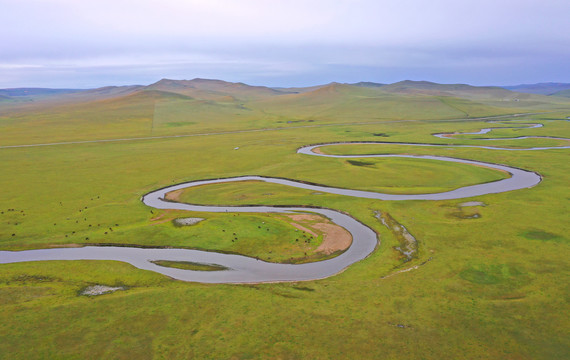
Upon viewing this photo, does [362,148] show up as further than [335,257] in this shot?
Yes

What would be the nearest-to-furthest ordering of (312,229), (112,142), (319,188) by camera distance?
(312,229) → (319,188) → (112,142)

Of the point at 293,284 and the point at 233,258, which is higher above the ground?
the point at 293,284

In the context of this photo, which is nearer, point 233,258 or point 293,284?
point 293,284

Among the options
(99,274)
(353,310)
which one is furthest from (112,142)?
(353,310)

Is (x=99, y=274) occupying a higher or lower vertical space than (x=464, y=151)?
lower

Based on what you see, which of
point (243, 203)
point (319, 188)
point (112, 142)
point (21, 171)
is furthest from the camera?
point (112, 142)

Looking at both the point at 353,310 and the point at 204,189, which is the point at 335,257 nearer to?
the point at 353,310

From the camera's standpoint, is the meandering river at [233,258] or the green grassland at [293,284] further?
the meandering river at [233,258]

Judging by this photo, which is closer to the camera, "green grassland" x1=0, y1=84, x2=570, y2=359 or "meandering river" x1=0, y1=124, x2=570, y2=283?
"green grassland" x1=0, y1=84, x2=570, y2=359

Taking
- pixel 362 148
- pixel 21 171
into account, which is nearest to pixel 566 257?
pixel 362 148
